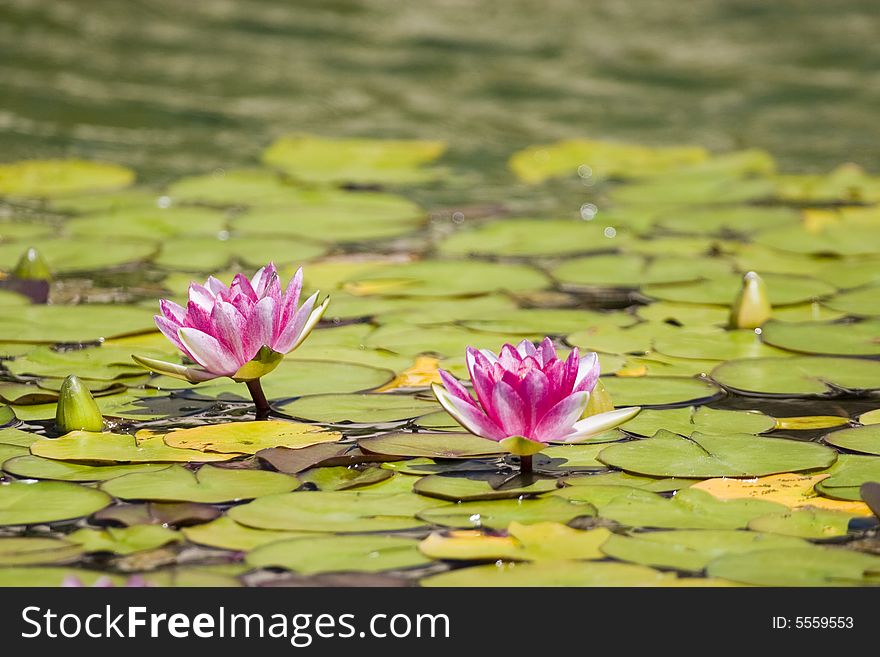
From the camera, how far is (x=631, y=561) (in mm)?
1812

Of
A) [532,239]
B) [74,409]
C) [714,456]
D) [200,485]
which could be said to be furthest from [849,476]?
[532,239]

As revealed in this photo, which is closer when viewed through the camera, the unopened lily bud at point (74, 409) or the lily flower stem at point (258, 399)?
the unopened lily bud at point (74, 409)

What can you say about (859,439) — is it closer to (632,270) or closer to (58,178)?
(632,270)

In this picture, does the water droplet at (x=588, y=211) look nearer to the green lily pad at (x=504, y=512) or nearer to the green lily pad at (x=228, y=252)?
the green lily pad at (x=228, y=252)

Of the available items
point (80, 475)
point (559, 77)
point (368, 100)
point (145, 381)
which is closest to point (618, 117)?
point (559, 77)

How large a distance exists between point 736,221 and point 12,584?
9.68 ft

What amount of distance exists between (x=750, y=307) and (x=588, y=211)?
4.75 feet

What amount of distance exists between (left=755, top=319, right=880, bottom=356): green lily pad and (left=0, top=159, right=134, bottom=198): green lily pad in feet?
8.73

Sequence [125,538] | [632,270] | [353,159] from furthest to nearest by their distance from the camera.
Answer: [353,159] → [632,270] → [125,538]

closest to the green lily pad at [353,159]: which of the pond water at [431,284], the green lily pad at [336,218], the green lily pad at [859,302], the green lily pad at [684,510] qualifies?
the pond water at [431,284]

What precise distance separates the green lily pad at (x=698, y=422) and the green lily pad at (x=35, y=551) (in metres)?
1.03

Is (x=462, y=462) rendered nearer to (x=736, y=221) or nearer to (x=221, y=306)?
(x=221, y=306)

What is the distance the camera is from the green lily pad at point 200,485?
2023mm

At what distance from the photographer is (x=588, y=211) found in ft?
14.4
